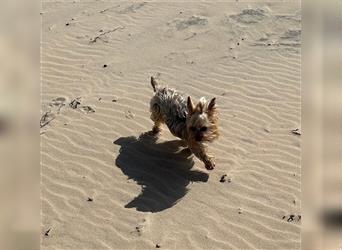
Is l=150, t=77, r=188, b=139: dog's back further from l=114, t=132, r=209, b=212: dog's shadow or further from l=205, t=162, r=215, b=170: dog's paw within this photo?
l=205, t=162, r=215, b=170: dog's paw

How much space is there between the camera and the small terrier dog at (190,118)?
5.46 meters

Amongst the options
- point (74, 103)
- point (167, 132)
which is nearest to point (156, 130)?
point (167, 132)

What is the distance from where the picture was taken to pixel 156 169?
5836 mm

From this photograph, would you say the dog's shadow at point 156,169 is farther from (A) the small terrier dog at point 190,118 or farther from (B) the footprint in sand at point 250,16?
(B) the footprint in sand at point 250,16

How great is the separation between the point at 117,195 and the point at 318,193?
3911mm

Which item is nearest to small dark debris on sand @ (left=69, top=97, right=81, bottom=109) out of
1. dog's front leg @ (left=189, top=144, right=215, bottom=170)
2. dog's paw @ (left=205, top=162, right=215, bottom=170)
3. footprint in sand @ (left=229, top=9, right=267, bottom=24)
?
dog's front leg @ (left=189, top=144, right=215, bottom=170)

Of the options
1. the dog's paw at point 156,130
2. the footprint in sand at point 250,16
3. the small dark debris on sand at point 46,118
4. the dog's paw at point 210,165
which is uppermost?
the footprint in sand at point 250,16

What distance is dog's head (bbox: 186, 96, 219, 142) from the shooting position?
5.44 meters

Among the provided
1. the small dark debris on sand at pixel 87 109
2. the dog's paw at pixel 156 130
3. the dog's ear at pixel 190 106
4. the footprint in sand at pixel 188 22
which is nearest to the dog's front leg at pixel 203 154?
the dog's ear at pixel 190 106

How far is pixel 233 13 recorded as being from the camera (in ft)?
34.4

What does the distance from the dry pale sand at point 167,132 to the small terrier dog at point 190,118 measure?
0.30m

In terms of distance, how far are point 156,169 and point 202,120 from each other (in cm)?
89

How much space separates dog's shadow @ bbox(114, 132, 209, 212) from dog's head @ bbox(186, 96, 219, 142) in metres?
0.50

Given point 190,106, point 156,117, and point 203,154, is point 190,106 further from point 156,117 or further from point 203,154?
point 156,117
